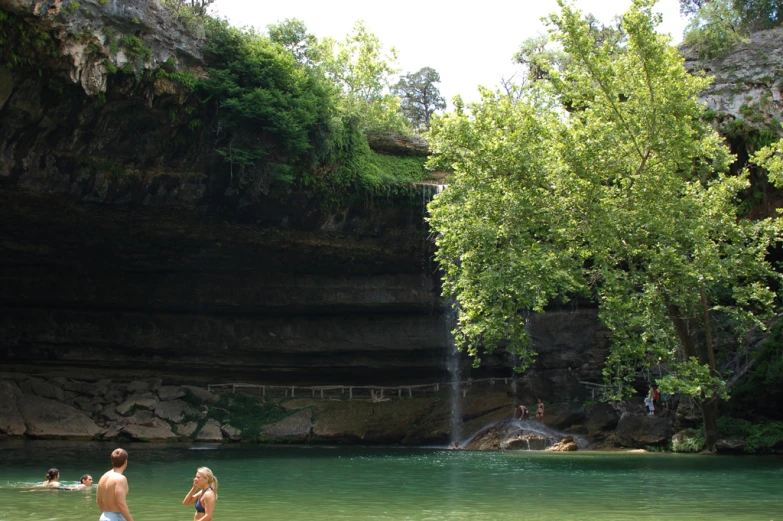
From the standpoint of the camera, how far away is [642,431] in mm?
23703

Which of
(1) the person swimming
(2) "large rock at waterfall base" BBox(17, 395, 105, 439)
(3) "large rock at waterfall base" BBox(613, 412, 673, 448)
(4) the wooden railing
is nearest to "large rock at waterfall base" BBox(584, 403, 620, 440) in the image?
(3) "large rock at waterfall base" BBox(613, 412, 673, 448)

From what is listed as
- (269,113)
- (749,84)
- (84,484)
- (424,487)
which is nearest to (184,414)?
(269,113)

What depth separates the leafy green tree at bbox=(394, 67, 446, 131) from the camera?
2250 inches

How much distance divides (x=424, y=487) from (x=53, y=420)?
2064 cm

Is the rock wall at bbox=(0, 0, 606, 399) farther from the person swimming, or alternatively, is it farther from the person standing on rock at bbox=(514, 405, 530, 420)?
the person swimming

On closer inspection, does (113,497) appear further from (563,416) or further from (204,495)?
(563,416)

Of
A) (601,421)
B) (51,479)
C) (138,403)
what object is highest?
(138,403)

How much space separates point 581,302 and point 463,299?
1412 cm

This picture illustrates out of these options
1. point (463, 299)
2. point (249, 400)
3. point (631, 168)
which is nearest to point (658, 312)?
point (631, 168)

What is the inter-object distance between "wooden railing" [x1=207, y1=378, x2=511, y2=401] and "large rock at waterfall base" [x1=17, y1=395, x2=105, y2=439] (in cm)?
592

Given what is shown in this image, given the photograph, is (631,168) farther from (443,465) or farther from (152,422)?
(152,422)

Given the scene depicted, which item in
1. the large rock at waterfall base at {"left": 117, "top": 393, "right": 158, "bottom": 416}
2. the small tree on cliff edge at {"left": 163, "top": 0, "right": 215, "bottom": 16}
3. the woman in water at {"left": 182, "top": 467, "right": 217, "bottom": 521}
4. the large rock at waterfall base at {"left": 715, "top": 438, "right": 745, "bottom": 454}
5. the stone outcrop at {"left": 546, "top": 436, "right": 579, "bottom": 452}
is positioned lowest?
the stone outcrop at {"left": 546, "top": 436, "right": 579, "bottom": 452}

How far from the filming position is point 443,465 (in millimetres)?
18562

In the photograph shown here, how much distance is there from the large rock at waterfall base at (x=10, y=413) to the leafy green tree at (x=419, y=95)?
36.9 m
